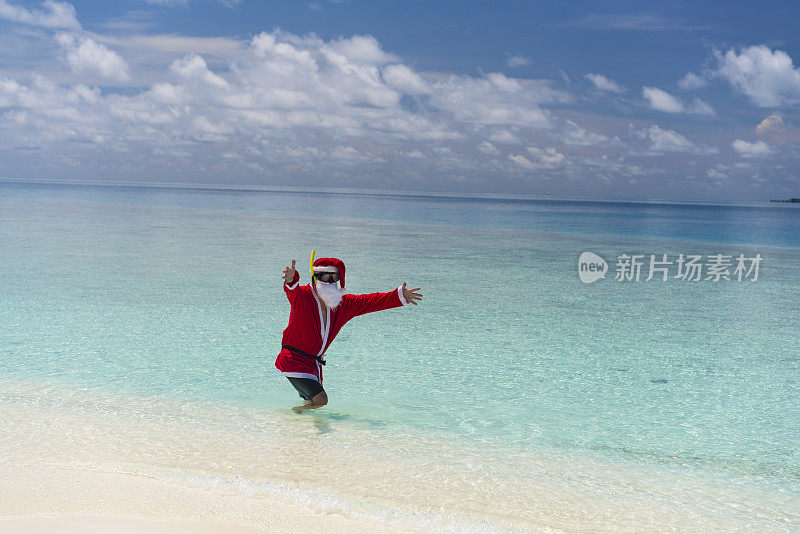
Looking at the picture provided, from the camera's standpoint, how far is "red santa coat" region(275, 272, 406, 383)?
5145 mm

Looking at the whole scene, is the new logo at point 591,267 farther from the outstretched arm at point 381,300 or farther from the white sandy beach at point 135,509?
the white sandy beach at point 135,509

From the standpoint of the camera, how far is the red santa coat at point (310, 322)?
5145 mm

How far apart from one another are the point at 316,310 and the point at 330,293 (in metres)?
0.21

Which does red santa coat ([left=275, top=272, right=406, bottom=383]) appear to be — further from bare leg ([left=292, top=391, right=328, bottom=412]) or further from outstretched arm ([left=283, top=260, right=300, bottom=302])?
bare leg ([left=292, top=391, right=328, bottom=412])

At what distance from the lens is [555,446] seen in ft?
17.6

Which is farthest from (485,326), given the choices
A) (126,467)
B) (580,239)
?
(580,239)

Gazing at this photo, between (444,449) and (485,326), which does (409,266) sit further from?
(444,449)

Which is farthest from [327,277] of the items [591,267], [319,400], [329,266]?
[591,267]

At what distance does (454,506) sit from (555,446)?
1.48 meters

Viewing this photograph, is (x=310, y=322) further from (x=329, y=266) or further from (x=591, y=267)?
(x=591, y=267)

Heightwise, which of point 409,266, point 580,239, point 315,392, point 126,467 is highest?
point 580,239

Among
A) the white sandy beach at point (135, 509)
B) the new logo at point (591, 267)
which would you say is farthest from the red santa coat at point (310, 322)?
the new logo at point (591, 267)

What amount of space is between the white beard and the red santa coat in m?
0.06

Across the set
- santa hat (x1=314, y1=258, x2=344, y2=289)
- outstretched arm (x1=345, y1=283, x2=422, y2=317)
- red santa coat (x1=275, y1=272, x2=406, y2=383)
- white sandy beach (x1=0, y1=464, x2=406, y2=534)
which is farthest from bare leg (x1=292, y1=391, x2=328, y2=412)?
white sandy beach (x1=0, y1=464, x2=406, y2=534)
